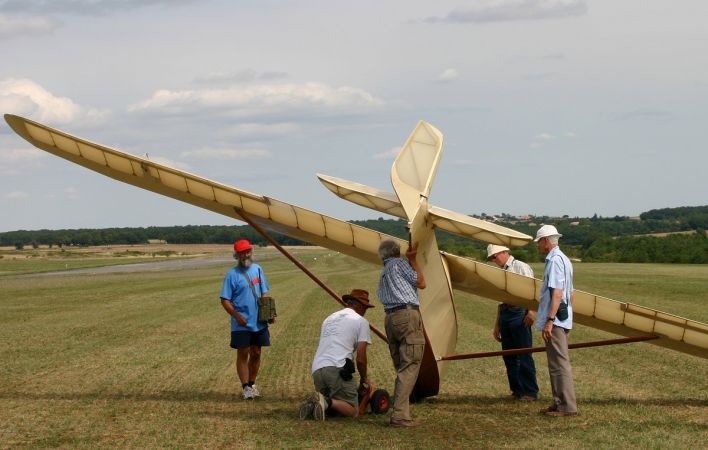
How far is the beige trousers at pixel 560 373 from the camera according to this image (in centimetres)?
1059

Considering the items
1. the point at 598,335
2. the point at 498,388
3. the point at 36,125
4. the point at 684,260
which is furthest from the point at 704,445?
the point at 684,260

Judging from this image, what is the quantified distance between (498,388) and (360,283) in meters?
33.2

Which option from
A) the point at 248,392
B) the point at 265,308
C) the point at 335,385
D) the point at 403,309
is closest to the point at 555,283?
the point at 403,309

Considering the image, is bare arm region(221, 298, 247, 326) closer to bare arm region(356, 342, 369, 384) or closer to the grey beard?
the grey beard

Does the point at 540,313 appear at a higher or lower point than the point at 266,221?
lower

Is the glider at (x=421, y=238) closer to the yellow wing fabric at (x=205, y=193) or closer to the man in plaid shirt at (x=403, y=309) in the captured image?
the yellow wing fabric at (x=205, y=193)

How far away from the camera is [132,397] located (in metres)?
12.7

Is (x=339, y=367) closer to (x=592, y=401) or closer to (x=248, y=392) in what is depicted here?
(x=248, y=392)

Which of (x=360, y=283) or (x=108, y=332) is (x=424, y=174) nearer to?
(x=108, y=332)

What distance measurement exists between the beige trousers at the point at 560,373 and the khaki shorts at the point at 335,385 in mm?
2105

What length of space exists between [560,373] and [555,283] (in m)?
0.95

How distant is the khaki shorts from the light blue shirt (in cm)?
209

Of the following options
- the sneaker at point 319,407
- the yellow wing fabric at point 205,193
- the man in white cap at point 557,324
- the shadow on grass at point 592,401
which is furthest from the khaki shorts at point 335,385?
the man in white cap at point 557,324

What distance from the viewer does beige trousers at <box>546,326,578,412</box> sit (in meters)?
10.6
